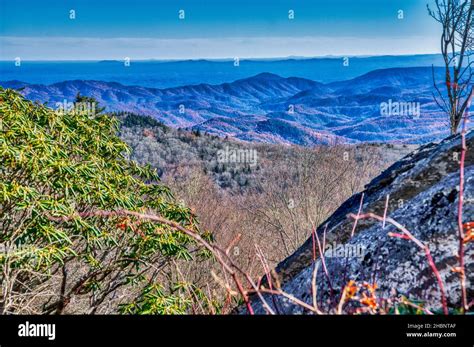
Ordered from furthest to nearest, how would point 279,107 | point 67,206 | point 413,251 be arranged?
1. point 279,107
2. point 67,206
3. point 413,251

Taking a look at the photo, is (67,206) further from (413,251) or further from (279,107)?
(279,107)

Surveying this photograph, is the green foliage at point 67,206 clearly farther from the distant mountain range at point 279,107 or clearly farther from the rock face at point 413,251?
the distant mountain range at point 279,107

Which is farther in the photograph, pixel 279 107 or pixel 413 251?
pixel 279 107

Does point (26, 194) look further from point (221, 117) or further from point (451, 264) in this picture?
point (221, 117)

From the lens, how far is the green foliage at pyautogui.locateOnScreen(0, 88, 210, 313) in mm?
2406

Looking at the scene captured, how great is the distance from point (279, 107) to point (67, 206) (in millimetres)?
21229

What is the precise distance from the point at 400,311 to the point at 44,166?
A: 184 centimetres

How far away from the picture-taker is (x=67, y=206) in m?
2.51

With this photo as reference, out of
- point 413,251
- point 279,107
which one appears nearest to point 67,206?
point 413,251

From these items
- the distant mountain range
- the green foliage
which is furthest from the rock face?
the distant mountain range

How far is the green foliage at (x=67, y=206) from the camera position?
241 centimetres

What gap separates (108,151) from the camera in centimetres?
348

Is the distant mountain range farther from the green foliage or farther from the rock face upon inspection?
the rock face
